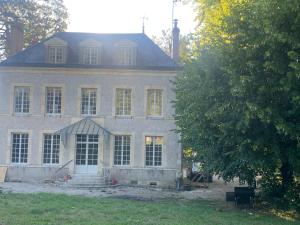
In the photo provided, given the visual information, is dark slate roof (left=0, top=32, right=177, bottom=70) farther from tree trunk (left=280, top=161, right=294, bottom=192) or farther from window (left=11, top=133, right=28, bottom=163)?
tree trunk (left=280, top=161, right=294, bottom=192)

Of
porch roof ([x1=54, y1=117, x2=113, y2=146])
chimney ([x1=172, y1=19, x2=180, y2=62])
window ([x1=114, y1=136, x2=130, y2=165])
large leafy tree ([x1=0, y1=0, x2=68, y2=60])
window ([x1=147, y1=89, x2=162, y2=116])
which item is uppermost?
large leafy tree ([x1=0, y1=0, x2=68, y2=60])

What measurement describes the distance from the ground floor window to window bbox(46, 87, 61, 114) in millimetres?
1987

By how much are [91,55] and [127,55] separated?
212 centimetres

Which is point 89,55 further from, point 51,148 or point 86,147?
point 51,148

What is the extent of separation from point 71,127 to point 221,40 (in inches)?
474

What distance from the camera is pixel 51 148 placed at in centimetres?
2291

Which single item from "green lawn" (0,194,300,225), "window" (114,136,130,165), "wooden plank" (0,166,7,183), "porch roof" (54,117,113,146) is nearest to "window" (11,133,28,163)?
"wooden plank" (0,166,7,183)

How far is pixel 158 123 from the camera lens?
75.1 ft

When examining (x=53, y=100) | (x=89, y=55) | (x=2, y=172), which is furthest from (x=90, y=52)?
(x=2, y=172)

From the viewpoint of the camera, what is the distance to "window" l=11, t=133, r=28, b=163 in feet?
74.7

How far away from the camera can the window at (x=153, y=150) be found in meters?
22.8

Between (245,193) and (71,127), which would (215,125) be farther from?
(71,127)

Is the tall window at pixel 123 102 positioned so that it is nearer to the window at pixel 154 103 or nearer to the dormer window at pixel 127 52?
the window at pixel 154 103

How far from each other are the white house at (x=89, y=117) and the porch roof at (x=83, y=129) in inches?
2.2
